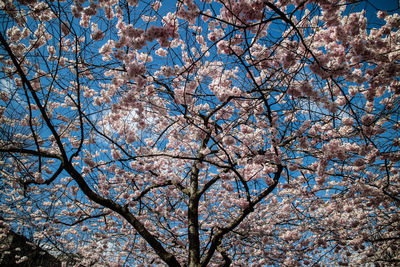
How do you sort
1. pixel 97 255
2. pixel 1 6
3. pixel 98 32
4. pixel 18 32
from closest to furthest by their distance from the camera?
pixel 1 6
pixel 98 32
pixel 18 32
pixel 97 255

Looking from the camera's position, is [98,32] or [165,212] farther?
[165,212]

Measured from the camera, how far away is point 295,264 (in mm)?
6102

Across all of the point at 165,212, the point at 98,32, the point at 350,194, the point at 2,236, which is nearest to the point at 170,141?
the point at 165,212

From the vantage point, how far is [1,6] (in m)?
2.36

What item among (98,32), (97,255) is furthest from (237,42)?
(97,255)

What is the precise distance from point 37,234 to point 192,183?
22.1ft

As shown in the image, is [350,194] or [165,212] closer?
[350,194]

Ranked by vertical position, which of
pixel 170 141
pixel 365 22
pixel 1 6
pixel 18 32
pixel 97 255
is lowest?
pixel 97 255

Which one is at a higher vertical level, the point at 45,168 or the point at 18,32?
the point at 18,32

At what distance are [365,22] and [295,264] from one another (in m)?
6.02

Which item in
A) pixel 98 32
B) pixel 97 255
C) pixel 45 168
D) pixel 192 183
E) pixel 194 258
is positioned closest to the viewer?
pixel 98 32

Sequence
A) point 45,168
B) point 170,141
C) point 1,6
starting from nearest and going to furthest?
point 1,6, point 45,168, point 170,141

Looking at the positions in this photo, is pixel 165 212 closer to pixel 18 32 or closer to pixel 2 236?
pixel 18 32

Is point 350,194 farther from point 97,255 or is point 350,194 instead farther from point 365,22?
point 97,255
